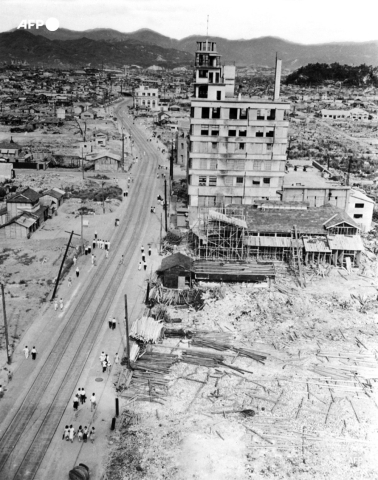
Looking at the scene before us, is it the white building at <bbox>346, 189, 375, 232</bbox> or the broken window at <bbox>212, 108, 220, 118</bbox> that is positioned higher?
the broken window at <bbox>212, 108, 220, 118</bbox>

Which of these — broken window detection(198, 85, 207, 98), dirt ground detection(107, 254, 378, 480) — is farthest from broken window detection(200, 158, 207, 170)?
dirt ground detection(107, 254, 378, 480)

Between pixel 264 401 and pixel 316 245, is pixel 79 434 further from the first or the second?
pixel 316 245

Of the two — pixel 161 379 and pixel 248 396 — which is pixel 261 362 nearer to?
pixel 248 396

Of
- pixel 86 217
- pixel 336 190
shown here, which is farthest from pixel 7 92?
pixel 336 190

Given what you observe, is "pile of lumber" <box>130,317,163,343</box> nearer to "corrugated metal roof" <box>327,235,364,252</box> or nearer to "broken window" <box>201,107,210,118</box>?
"corrugated metal roof" <box>327,235,364,252</box>

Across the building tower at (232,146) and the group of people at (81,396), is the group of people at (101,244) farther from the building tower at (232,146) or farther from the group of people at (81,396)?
the group of people at (81,396)

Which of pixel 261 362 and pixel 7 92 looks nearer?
pixel 261 362
